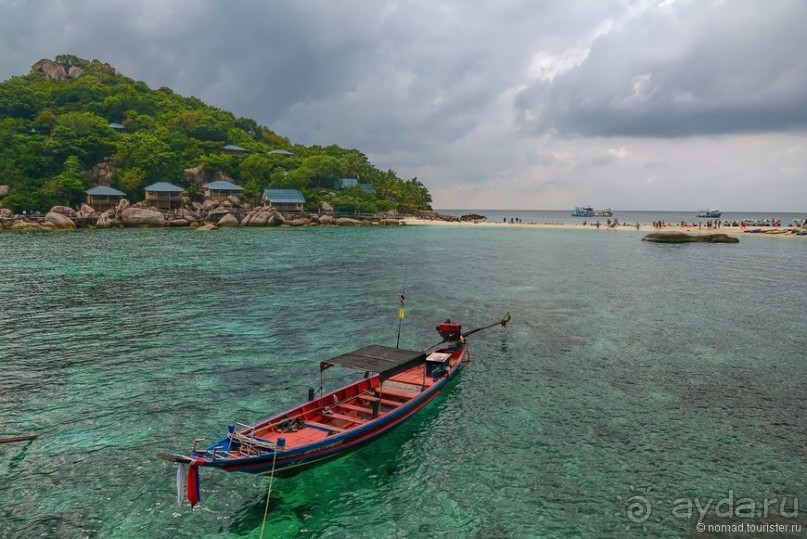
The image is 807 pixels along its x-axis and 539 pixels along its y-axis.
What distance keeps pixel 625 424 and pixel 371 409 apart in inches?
430

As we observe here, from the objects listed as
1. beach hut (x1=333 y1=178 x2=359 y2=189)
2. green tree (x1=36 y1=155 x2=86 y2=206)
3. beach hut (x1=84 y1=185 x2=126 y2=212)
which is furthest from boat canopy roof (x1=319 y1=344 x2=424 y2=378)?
beach hut (x1=333 y1=178 x2=359 y2=189)

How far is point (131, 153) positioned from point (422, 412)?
128752mm

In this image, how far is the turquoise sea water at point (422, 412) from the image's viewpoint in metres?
14.1

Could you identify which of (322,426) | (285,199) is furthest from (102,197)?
(322,426)

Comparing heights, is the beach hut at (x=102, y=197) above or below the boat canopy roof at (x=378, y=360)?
above

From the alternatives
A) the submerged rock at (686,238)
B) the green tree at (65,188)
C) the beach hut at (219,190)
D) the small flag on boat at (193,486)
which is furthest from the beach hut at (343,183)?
the small flag on boat at (193,486)

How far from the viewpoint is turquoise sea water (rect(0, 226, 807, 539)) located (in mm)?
14055

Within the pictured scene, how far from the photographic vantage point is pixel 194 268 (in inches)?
2167

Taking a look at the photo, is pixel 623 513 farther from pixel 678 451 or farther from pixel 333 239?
pixel 333 239

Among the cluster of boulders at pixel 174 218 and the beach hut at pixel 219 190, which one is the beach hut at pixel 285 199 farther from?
the beach hut at pixel 219 190

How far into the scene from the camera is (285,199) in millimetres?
126000

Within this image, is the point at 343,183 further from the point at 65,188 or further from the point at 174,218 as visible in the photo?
the point at 65,188

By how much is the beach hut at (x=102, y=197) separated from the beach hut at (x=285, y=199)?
34234mm

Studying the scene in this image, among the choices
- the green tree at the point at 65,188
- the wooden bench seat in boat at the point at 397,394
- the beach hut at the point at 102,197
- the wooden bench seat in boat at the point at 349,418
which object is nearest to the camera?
the wooden bench seat in boat at the point at 349,418
